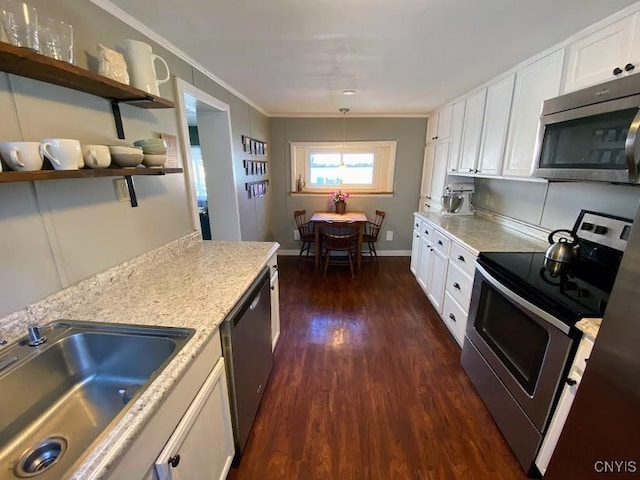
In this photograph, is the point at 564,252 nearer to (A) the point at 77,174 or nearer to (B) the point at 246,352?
(B) the point at 246,352

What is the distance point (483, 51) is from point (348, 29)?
953mm

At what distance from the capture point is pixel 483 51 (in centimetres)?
179

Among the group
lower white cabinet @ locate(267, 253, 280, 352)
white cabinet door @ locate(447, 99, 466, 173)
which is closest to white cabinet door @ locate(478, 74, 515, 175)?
white cabinet door @ locate(447, 99, 466, 173)

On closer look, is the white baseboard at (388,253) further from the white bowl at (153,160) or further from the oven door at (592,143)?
the white bowl at (153,160)

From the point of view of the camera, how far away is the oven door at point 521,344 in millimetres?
1185

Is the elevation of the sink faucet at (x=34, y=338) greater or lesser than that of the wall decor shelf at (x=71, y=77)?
lesser

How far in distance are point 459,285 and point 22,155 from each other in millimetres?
2539

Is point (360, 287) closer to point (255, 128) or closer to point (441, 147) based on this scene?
point (441, 147)

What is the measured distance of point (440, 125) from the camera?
3.54m

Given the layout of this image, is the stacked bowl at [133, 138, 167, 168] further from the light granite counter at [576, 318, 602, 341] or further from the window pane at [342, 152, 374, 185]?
the window pane at [342, 152, 374, 185]

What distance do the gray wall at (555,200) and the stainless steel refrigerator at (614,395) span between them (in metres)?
1.05

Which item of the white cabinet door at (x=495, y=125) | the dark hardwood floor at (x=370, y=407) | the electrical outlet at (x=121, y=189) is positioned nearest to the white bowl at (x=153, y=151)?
the electrical outlet at (x=121, y=189)

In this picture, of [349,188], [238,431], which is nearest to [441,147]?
[349,188]

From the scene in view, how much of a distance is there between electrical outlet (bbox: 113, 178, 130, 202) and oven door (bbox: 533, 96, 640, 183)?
2182mm
